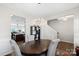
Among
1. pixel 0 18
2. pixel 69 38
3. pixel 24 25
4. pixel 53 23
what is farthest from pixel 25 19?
pixel 69 38

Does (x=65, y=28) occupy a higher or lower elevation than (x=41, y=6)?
lower

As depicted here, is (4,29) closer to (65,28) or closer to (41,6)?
(41,6)

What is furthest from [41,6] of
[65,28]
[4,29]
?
[65,28]

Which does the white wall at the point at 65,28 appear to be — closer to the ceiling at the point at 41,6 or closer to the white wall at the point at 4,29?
the ceiling at the point at 41,6

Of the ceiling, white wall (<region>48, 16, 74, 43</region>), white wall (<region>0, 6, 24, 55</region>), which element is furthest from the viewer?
white wall (<region>48, 16, 74, 43</region>)

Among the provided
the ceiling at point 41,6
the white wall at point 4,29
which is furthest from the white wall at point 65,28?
the white wall at point 4,29

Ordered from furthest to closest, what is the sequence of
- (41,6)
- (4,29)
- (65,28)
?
(65,28)
(41,6)
(4,29)

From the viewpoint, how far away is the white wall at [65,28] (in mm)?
A: 6109

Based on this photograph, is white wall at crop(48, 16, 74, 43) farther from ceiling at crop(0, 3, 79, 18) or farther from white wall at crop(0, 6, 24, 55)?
white wall at crop(0, 6, 24, 55)

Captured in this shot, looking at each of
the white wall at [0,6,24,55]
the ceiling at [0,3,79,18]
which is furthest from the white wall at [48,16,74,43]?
the white wall at [0,6,24,55]

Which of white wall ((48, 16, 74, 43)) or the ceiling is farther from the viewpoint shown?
white wall ((48, 16, 74, 43))

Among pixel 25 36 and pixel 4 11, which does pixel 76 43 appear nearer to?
pixel 25 36

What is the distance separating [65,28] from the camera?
6477 mm

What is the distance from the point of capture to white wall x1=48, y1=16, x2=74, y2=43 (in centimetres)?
611
